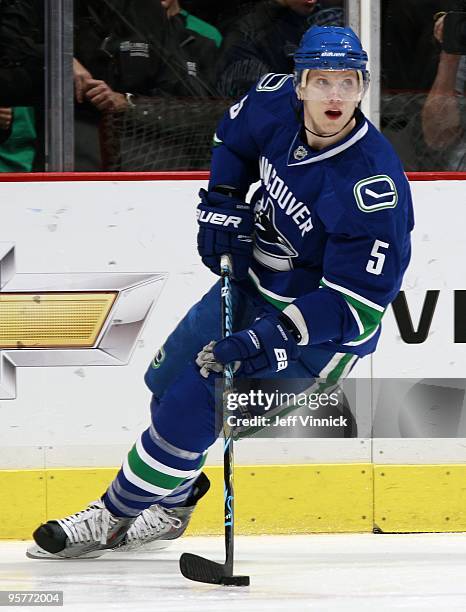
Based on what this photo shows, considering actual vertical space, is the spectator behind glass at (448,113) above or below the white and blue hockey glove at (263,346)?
above

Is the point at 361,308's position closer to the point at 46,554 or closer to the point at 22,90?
the point at 46,554

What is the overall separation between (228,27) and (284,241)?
865 millimetres

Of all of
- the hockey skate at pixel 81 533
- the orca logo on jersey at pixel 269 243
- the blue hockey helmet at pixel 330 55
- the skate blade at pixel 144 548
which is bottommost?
the skate blade at pixel 144 548

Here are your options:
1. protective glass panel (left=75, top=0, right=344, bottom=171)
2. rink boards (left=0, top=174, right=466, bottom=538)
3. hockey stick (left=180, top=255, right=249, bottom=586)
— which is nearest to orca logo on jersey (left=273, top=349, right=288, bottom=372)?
hockey stick (left=180, top=255, right=249, bottom=586)

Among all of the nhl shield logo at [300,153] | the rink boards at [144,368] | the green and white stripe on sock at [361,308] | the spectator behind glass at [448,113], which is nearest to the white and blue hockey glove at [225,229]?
the nhl shield logo at [300,153]

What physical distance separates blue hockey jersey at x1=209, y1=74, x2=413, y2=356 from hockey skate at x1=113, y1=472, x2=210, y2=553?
61cm

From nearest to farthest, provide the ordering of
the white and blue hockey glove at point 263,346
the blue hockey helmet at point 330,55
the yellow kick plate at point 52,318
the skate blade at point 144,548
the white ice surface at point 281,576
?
the white ice surface at point 281,576
the white and blue hockey glove at point 263,346
the blue hockey helmet at point 330,55
the skate blade at point 144,548
the yellow kick plate at point 52,318

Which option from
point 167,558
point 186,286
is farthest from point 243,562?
point 186,286

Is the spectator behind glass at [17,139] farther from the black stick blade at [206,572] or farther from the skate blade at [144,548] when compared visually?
the black stick blade at [206,572]

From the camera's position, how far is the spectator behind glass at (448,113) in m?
3.90

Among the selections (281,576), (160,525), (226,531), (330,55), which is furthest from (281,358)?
(160,525)

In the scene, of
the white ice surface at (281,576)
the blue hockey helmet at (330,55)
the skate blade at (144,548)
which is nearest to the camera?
the white ice surface at (281,576)

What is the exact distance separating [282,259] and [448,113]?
1.01m

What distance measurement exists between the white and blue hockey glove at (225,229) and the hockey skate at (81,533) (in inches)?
25.7
